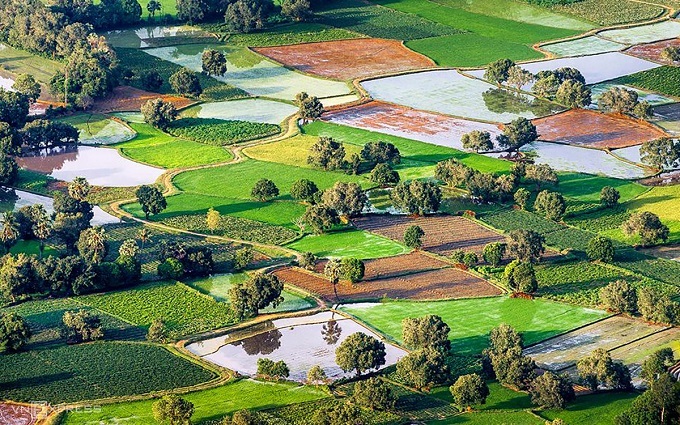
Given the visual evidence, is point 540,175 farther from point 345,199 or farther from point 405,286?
point 405,286

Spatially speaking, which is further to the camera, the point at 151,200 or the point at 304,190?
the point at 304,190

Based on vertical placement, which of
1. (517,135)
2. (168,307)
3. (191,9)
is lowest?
(168,307)

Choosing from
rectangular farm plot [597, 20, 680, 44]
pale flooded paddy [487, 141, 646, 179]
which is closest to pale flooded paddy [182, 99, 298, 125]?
pale flooded paddy [487, 141, 646, 179]

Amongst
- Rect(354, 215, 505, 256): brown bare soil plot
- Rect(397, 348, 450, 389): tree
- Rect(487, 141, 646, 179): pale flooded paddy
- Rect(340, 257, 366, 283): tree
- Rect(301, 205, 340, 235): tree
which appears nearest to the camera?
Rect(397, 348, 450, 389): tree

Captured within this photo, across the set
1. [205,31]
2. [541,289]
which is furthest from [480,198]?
[205,31]

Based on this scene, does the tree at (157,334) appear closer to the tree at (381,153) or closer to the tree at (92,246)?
the tree at (92,246)

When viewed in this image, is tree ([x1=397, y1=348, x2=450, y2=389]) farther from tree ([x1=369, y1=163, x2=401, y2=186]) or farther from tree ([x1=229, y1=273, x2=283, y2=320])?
tree ([x1=369, y1=163, x2=401, y2=186])

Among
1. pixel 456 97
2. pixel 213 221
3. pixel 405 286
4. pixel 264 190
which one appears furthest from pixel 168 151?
pixel 405 286
